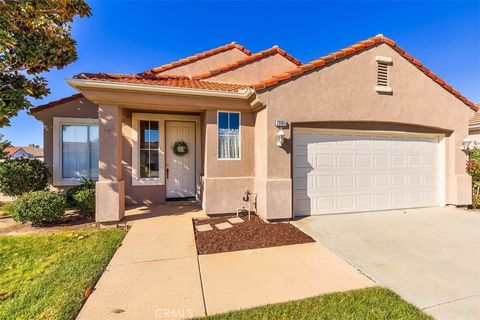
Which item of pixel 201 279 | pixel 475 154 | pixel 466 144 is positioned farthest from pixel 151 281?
pixel 475 154

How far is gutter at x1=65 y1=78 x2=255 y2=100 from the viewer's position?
19.3 ft

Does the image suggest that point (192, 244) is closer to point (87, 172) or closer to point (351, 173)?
point (351, 173)

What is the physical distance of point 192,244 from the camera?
4957 millimetres

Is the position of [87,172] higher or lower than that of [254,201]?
higher

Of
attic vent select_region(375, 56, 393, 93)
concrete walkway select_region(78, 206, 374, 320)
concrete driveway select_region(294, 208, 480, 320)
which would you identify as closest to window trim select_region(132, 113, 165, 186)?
concrete walkway select_region(78, 206, 374, 320)

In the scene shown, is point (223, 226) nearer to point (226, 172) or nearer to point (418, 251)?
point (226, 172)

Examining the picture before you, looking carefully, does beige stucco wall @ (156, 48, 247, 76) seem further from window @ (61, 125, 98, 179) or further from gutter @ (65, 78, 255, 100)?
window @ (61, 125, 98, 179)

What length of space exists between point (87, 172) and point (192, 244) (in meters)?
6.48

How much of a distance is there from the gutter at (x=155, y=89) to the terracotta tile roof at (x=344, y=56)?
1.99 feet

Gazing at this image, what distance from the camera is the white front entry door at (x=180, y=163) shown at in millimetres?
8750

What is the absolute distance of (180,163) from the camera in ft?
29.1

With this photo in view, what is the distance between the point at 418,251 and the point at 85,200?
836cm

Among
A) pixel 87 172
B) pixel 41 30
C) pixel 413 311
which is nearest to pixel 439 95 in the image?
pixel 413 311

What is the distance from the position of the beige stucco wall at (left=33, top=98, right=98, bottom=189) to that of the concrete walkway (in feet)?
20.2
